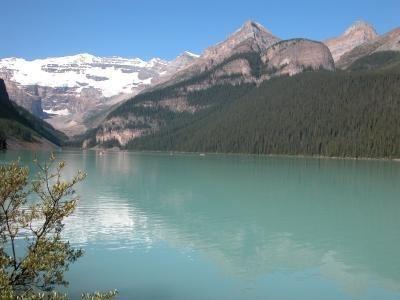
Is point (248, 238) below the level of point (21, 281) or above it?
below

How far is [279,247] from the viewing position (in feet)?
130

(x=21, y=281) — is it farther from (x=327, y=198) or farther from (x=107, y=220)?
(x=327, y=198)

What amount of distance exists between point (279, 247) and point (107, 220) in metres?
17.8

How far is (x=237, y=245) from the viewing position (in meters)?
40.2

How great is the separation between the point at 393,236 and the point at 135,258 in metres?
23.0

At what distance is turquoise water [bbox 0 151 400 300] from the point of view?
29109mm

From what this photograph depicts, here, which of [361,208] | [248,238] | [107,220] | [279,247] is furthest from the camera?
[361,208]

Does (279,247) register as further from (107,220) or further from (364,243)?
(107,220)

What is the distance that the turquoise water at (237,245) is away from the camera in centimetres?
2911

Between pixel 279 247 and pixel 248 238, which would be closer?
pixel 279 247

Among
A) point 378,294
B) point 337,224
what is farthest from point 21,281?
point 337,224

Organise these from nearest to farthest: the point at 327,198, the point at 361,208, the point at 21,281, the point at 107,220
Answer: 1. the point at 21,281
2. the point at 107,220
3. the point at 361,208
4. the point at 327,198

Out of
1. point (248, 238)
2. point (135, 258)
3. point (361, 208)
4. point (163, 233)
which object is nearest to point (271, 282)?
point (135, 258)

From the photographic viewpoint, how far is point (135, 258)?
34.7 meters
